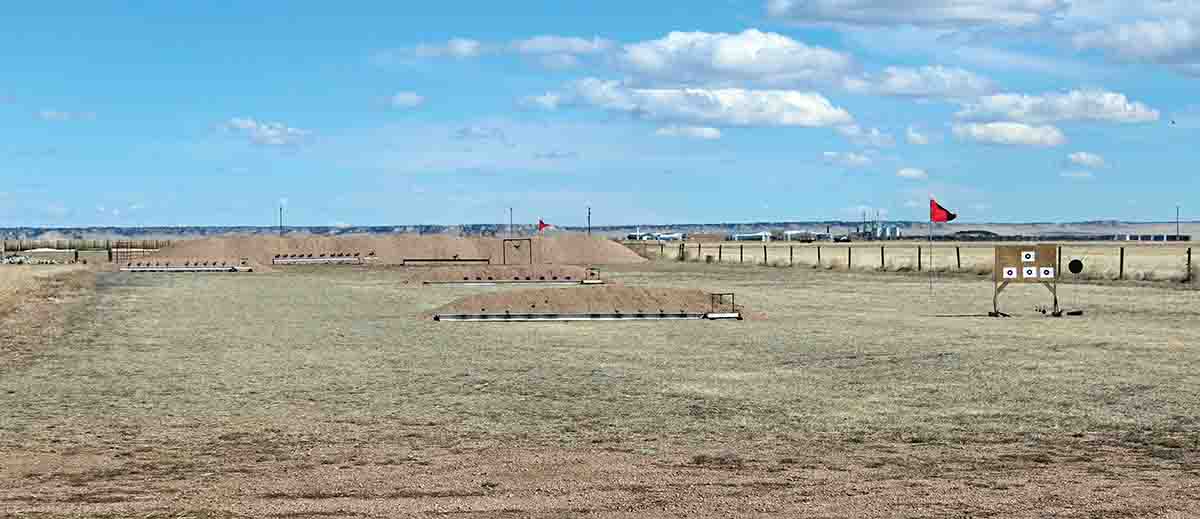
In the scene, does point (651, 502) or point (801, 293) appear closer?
point (651, 502)

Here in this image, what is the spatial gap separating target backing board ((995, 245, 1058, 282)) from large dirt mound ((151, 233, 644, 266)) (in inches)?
2284

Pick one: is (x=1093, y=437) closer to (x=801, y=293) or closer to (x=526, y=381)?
(x=526, y=381)

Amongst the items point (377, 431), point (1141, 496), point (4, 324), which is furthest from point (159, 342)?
point (1141, 496)

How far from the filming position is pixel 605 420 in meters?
12.9

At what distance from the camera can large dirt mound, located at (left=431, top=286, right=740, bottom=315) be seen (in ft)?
94.8

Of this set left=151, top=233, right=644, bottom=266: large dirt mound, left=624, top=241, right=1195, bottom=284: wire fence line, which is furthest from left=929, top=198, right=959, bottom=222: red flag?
left=151, top=233, right=644, bottom=266: large dirt mound

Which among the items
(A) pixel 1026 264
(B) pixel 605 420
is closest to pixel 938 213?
(A) pixel 1026 264

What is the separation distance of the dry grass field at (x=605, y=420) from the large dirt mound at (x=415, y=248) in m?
64.0

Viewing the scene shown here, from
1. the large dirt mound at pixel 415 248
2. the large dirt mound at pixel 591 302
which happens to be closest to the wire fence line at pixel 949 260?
the large dirt mound at pixel 415 248

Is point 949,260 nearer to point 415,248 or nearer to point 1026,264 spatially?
point 415,248

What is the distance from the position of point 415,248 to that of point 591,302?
6692 centimetres

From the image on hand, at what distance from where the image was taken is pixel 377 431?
40.1ft

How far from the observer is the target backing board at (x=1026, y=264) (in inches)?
1158

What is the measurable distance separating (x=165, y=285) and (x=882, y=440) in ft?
136
